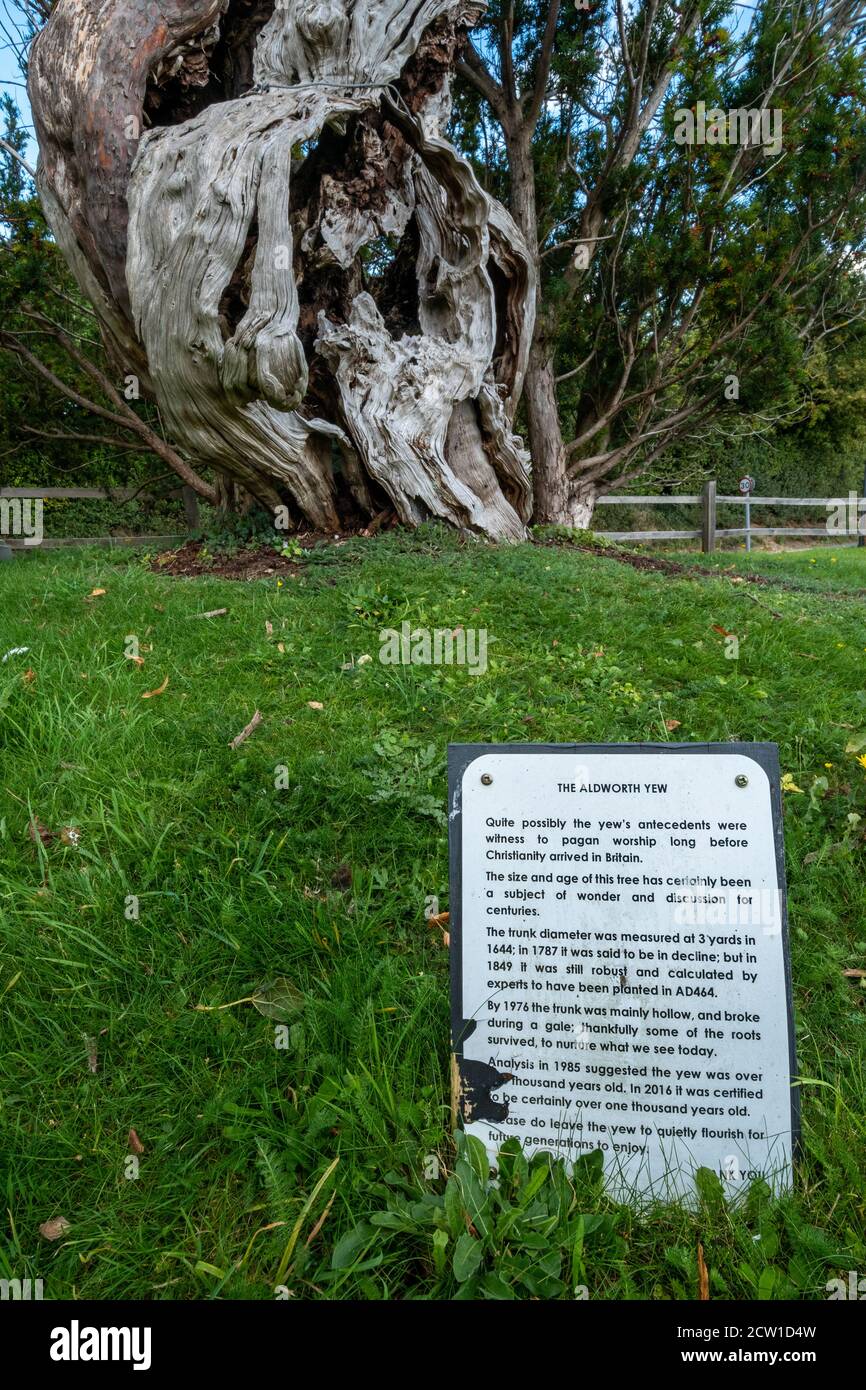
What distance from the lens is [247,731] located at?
10.9 feet

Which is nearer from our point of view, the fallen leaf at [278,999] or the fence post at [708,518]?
the fallen leaf at [278,999]

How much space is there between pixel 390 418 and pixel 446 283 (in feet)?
5.95

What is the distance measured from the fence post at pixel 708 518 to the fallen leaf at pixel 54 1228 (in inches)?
613

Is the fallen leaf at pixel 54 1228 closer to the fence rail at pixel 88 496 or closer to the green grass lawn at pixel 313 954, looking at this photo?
the green grass lawn at pixel 313 954

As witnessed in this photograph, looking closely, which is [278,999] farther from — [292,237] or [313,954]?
[292,237]

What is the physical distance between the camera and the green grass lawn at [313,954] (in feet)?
5.23

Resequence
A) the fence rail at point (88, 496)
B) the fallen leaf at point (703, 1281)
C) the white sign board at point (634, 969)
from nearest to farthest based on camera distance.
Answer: the fallen leaf at point (703, 1281)
the white sign board at point (634, 969)
the fence rail at point (88, 496)

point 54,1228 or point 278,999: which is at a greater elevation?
point 278,999

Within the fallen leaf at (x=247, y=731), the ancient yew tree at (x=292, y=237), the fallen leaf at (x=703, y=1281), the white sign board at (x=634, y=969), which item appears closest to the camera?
the fallen leaf at (x=703, y=1281)

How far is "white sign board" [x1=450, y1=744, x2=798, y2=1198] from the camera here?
168 cm

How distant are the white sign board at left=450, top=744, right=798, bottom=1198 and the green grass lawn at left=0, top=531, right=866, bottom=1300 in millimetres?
115

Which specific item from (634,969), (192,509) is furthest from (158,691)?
(192,509)

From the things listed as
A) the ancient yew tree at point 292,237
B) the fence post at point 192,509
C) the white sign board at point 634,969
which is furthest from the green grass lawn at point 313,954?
the fence post at point 192,509

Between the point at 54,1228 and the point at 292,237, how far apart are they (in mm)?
6886
